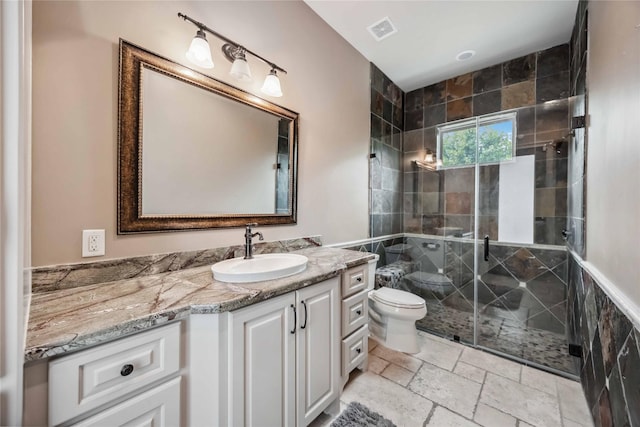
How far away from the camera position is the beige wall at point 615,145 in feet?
2.85

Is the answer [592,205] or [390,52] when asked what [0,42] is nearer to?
[592,205]

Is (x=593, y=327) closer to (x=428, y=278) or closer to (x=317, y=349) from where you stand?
(x=317, y=349)

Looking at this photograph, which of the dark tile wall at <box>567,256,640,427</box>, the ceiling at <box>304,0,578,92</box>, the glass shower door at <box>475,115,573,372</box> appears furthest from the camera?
the glass shower door at <box>475,115,573,372</box>

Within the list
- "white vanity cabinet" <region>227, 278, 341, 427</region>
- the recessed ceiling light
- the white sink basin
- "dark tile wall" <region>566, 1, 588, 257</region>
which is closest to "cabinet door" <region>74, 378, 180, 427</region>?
"white vanity cabinet" <region>227, 278, 341, 427</region>

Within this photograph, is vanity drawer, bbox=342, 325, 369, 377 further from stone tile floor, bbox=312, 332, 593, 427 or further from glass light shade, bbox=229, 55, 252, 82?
glass light shade, bbox=229, 55, 252, 82

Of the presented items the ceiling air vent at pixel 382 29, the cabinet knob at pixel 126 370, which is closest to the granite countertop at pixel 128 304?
the cabinet knob at pixel 126 370

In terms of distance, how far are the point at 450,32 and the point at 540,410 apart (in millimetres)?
2862

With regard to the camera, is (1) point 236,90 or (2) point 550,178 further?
(2) point 550,178

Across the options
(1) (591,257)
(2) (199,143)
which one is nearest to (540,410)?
(1) (591,257)

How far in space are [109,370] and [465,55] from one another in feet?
11.2

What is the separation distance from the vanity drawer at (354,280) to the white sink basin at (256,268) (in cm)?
33

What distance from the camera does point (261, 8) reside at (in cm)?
166

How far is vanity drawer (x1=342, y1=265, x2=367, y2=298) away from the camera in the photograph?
1.59m

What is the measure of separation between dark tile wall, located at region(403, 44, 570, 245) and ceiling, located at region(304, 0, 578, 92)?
19 cm
